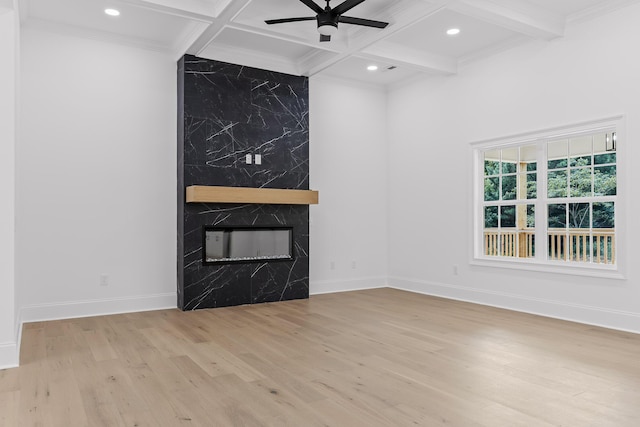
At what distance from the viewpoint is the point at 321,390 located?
277cm

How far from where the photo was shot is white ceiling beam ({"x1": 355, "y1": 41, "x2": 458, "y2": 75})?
213 inches

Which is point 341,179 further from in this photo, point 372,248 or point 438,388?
point 438,388

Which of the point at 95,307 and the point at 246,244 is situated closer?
the point at 95,307

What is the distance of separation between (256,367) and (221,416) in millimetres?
798

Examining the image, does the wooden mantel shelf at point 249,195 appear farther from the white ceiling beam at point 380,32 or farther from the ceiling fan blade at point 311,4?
the ceiling fan blade at point 311,4

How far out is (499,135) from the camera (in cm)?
549

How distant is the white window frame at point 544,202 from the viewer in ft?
14.3

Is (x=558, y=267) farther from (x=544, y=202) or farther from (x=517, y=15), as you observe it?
(x=517, y=15)

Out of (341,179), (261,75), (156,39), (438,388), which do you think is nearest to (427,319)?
(438,388)

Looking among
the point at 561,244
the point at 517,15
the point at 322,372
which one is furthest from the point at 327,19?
the point at 561,244

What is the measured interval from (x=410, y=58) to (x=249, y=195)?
2.60 meters

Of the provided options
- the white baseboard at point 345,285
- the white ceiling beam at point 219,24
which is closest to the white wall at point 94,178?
the white ceiling beam at point 219,24

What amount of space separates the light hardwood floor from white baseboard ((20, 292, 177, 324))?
0.60ft

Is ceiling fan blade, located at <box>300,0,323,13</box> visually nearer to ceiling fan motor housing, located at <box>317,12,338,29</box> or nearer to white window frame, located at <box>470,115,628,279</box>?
ceiling fan motor housing, located at <box>317,12,338,29</box>
